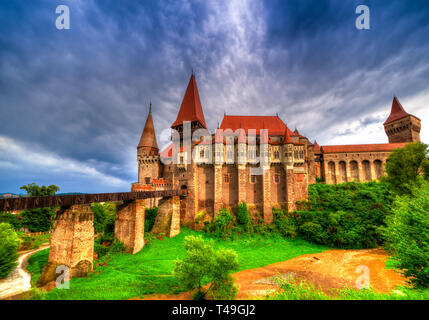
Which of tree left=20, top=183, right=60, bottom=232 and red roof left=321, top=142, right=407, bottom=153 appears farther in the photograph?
red roof left=321, top=142, right=407, bottom=153

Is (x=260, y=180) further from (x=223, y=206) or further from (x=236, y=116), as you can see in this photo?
(x=236, y=116)

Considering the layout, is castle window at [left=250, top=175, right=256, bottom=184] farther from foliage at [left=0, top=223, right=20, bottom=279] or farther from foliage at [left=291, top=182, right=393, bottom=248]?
foliage at [left=0, top=223, right=20, bottom=279]

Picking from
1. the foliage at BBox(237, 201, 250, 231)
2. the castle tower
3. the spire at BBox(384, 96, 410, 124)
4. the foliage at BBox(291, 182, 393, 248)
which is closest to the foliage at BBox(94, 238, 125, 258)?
the foliage at BBox(237, 201, 250, 231)

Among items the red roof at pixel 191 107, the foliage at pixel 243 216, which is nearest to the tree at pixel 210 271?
the foliage at pixel 243 216

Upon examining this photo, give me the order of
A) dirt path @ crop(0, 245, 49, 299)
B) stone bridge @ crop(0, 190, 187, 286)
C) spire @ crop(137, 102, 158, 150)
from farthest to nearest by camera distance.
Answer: spire @ crop(137, 102, 158, 150) → dirt path @ crop(0, 245, 49, 299) → stone bridge @ crop(0, 190, 187, 286)

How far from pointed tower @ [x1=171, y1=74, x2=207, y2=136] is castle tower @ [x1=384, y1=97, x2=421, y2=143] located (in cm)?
Answer: 4858

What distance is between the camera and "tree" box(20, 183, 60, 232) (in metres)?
32.6

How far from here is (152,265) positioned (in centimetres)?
1677

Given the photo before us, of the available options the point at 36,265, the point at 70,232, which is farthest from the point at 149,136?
the point at 70,232

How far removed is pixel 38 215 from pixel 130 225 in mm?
28729

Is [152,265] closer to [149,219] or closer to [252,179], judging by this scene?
[149,219]

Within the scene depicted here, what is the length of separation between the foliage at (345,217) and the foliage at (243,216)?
7461mm

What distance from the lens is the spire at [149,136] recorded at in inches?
1596

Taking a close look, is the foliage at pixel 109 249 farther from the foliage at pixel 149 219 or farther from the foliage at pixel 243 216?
the foliage at pixel 243 216
